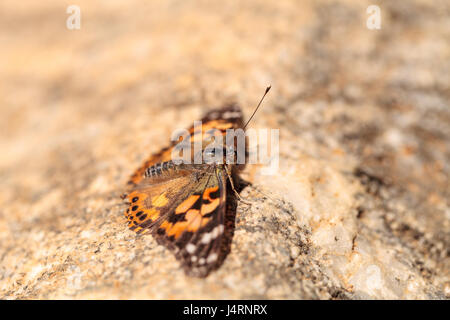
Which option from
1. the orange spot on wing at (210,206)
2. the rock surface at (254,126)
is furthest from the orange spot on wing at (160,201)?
the orange spot on wing at (210,206)

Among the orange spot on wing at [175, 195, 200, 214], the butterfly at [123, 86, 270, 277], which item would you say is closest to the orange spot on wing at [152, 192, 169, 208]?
the butterfly at [123, 86, 270, 277]

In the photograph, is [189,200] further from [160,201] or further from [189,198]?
[160,201]

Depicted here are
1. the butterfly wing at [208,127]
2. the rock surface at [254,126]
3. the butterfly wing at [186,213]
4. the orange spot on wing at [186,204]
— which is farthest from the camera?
the butterfly wing at [208,127]

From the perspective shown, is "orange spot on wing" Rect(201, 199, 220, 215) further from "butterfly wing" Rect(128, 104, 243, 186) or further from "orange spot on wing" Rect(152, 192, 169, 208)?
"butterfly wing" Rect(128, 104, 243, 186)

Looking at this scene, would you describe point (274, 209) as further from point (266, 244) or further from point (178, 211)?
point (178, 211)

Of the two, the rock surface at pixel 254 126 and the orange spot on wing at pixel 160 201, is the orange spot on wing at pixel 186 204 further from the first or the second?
the rock surface at pixel 254 126

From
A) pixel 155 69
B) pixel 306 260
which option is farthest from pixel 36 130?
pixel 306 260

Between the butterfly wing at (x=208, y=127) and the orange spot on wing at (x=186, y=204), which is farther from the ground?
the butterfly wing at (x=208, y=127)
